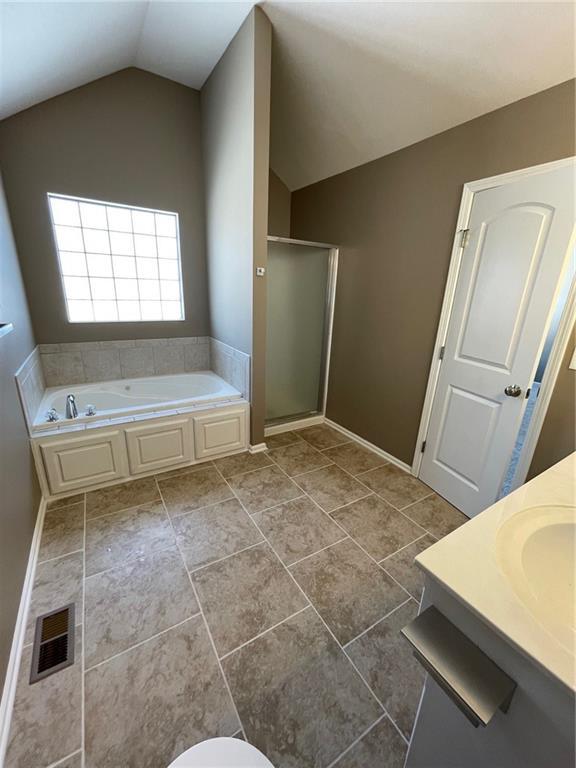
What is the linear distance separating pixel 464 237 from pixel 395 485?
1.78 metres

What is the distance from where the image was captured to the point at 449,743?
67 centimetres

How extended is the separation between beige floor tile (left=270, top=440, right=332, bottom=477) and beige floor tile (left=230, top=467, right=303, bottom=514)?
0.38ft

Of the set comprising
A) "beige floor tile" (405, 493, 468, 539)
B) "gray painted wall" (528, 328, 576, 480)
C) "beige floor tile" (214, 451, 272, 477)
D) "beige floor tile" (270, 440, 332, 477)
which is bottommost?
"beige floor tile" (214, 451, 272, 477)

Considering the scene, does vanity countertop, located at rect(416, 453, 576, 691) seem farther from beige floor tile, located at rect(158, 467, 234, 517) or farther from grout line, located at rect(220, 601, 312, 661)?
beige floor tile, located at rect(158, 467, 234, 517)

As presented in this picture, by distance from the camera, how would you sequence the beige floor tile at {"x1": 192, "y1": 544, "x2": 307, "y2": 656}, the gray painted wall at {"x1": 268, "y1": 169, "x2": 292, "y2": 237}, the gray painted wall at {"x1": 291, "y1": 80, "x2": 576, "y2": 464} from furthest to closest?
1. the gray painted wall at {"x1": 268, "y1": 169, "x2": 292, "y2": 237}
2. the gray painted wall at {"x1": 291, "y1": 80, "x2": 576, "y2": 464}
3. the beige floor tile at {"x1": 192, "y1": 544, "x2": 307, "y2": 656}

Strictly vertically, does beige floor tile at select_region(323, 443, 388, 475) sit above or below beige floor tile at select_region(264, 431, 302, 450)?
above

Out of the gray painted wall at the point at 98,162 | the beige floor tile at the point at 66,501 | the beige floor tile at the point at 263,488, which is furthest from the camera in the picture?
the gray painted wall at the point at 98,162

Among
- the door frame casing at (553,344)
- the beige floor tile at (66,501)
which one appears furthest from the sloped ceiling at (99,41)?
the beige floor tile at (66,501)

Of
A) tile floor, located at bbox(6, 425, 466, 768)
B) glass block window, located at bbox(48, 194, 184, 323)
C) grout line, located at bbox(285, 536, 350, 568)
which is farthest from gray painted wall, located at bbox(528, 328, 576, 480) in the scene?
glass block window, located at bbox(48, 194, 184, 323)

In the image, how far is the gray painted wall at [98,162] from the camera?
2389mm

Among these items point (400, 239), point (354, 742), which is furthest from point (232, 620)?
point (400, 239)

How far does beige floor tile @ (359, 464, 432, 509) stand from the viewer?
222 cm

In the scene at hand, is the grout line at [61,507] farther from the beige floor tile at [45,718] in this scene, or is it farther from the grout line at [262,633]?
the grout line at [262,633]

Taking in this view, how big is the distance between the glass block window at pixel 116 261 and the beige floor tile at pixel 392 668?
3090 mm
